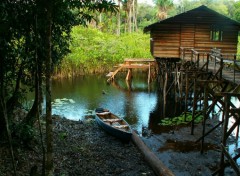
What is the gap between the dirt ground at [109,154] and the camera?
379 inches

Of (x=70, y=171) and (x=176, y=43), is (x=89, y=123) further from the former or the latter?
(x=176, y=43)

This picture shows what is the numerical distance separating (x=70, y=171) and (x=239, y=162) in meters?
7.50

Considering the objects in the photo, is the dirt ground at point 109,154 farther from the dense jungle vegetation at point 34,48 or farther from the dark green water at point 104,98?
the dark green water at point 104,98

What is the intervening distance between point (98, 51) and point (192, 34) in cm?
1839

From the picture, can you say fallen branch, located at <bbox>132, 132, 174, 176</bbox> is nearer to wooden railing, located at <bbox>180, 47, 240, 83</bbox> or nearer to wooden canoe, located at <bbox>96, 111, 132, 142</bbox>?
wooden canoe, located at <bbox>96, 111, 132, 142</bbox>

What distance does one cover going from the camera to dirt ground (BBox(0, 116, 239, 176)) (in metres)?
9.63

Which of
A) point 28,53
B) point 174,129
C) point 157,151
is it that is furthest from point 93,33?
point 28,53

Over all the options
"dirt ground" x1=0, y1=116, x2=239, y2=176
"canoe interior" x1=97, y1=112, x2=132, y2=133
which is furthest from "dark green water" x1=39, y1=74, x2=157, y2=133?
"dirt ground" x1=0, y1=116, x2=239, y2=176

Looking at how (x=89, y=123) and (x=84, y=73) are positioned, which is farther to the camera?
(x=84, y=73)

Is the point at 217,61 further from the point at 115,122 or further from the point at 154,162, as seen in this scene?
the point at 154,162

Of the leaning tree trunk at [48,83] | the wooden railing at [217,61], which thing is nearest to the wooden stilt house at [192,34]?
the wooden railing at [217,61]

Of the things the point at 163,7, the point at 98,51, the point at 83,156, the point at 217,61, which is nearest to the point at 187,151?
the point at 83,156

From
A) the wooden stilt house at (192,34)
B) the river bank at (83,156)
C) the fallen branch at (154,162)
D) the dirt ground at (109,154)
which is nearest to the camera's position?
the river bank at (83,156)

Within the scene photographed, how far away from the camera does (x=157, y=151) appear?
1366 centimetres
